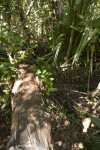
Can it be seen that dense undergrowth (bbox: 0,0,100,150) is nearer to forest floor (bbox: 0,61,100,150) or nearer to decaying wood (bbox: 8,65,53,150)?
forest floor (bbox: 0,61,100,150)

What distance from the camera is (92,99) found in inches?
99.6

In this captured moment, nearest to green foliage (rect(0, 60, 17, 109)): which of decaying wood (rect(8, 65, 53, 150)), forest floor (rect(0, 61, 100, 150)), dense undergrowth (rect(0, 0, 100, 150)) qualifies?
dense undergrowth (rect(0, 0, 100, 150))

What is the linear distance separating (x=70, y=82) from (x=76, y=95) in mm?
313

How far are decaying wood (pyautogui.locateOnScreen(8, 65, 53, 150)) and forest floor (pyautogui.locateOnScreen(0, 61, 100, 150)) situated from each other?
12.4 inches

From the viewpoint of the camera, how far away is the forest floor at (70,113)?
6.26 feet

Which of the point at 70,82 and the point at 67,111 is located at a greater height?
the point at 70,82

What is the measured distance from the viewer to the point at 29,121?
1.36 m

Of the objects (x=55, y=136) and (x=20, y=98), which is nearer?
(x=20, y=98)

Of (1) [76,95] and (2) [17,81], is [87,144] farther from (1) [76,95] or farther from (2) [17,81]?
(2) [17,81]

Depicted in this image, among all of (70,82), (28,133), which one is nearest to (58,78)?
(70,82)

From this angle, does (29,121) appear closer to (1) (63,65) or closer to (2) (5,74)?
(2) (5,74)

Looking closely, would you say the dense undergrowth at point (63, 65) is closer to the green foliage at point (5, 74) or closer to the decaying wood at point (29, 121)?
the green foliage at point (5, 74)

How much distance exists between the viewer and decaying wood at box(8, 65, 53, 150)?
1.16 meters

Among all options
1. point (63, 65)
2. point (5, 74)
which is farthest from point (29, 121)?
point (63, 65)
